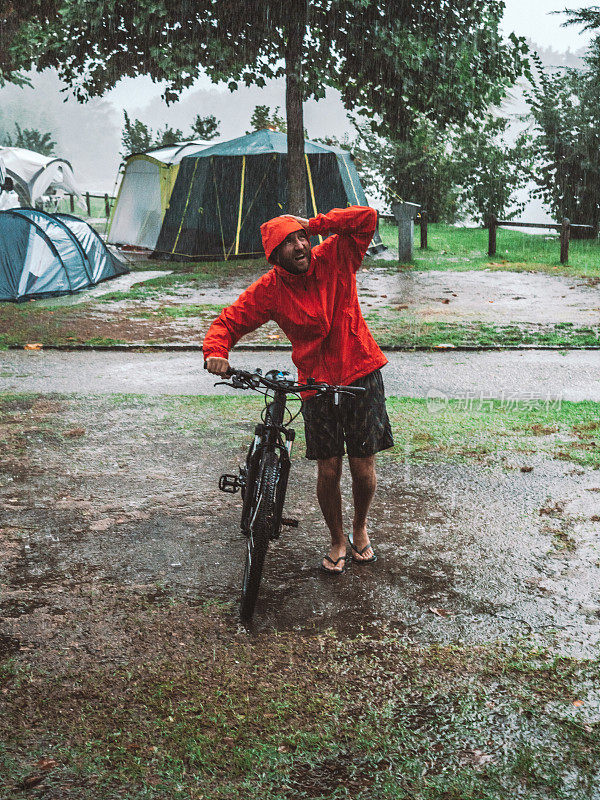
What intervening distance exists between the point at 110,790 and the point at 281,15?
1758 centimetres

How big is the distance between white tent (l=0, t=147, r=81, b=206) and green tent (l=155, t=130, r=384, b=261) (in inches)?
679

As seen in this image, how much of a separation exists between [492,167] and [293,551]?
21.5m

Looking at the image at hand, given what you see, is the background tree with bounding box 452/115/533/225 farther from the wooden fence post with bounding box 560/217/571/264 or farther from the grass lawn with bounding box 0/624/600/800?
the grass lawn with bounding box 0/624/600/800

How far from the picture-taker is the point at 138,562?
4.68m

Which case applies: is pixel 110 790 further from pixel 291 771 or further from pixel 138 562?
pixel 138 562

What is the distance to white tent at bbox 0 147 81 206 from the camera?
117ft

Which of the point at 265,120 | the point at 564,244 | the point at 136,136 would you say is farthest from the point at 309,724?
the point at 136,136

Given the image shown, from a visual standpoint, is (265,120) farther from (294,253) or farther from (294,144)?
(294,253)

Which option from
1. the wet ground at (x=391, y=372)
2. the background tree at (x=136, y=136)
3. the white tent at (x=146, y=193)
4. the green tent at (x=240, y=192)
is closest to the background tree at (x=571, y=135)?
the green tent at (x=240, y=192)

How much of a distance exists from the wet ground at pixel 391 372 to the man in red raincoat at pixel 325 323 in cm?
385

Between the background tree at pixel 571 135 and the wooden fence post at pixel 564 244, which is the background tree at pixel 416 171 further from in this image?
the wooden fence post at pixel 564 244

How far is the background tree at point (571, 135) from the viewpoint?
22688mm

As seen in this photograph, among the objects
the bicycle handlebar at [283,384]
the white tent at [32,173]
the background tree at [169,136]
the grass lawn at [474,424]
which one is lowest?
the grass lawn at [474,424]

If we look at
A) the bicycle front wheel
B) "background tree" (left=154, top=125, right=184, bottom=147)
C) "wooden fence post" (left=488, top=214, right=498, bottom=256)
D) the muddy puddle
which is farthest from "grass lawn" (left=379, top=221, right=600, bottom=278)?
the bicycle front wheel
